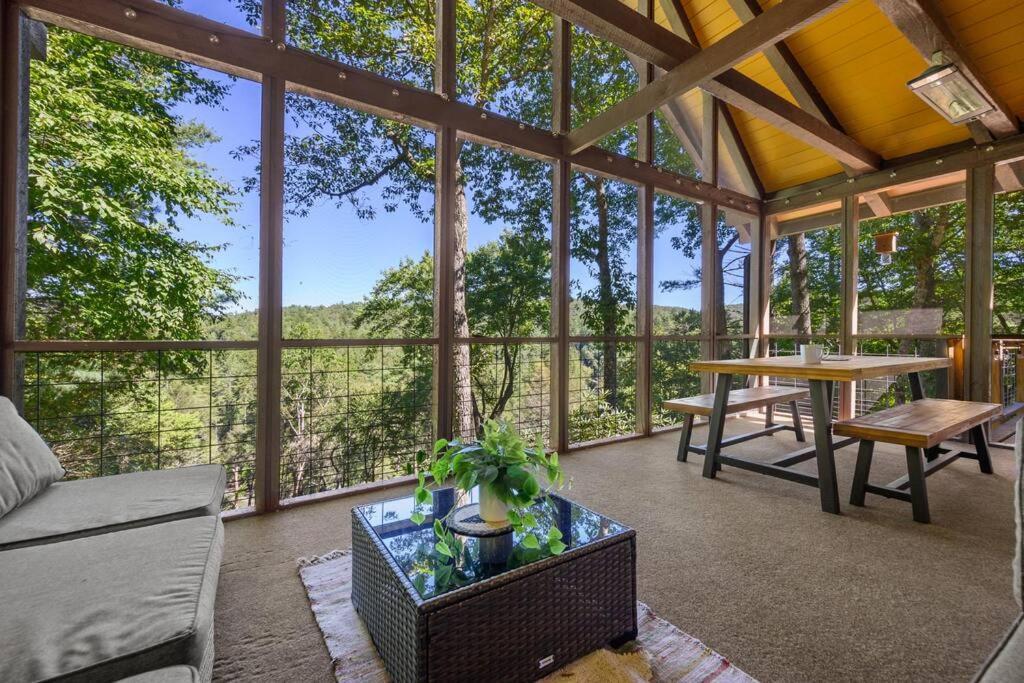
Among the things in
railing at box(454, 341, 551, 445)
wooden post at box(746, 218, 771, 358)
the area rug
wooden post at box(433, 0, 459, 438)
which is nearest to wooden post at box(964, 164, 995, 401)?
wooden post at box(746, 218, 771, 358)

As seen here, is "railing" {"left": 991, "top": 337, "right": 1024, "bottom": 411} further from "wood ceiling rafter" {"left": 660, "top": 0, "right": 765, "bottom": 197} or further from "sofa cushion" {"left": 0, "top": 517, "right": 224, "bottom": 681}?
"sofa cushion" {"left": 0, "top": 517, "right": 224, "bottom": 681}

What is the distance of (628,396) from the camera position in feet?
14.3

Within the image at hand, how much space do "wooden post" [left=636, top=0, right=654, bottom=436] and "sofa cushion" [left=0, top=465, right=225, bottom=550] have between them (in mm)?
3405

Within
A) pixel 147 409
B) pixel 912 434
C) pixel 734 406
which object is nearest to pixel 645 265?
pixel 734 406

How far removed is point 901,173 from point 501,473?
4.98m

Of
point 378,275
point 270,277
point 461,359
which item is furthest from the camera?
point 461,359

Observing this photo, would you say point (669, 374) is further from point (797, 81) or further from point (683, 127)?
point (797, 81)

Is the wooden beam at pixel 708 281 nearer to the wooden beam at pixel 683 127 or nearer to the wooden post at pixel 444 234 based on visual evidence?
the wooden beam at pixel 683 127

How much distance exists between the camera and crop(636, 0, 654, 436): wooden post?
4129 mm

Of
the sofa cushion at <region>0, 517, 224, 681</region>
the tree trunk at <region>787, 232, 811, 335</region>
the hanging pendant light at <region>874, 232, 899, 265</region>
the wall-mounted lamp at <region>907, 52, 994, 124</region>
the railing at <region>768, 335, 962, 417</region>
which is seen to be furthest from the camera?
the tree trunk at <region>787, 232, 811, 335</region>

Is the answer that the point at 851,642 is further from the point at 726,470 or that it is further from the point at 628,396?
the point at 628,396

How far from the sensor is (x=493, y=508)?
1.34 meters

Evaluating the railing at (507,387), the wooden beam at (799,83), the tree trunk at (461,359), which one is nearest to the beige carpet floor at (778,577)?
the railing at (507,387)

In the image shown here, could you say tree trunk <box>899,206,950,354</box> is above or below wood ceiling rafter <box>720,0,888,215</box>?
below
